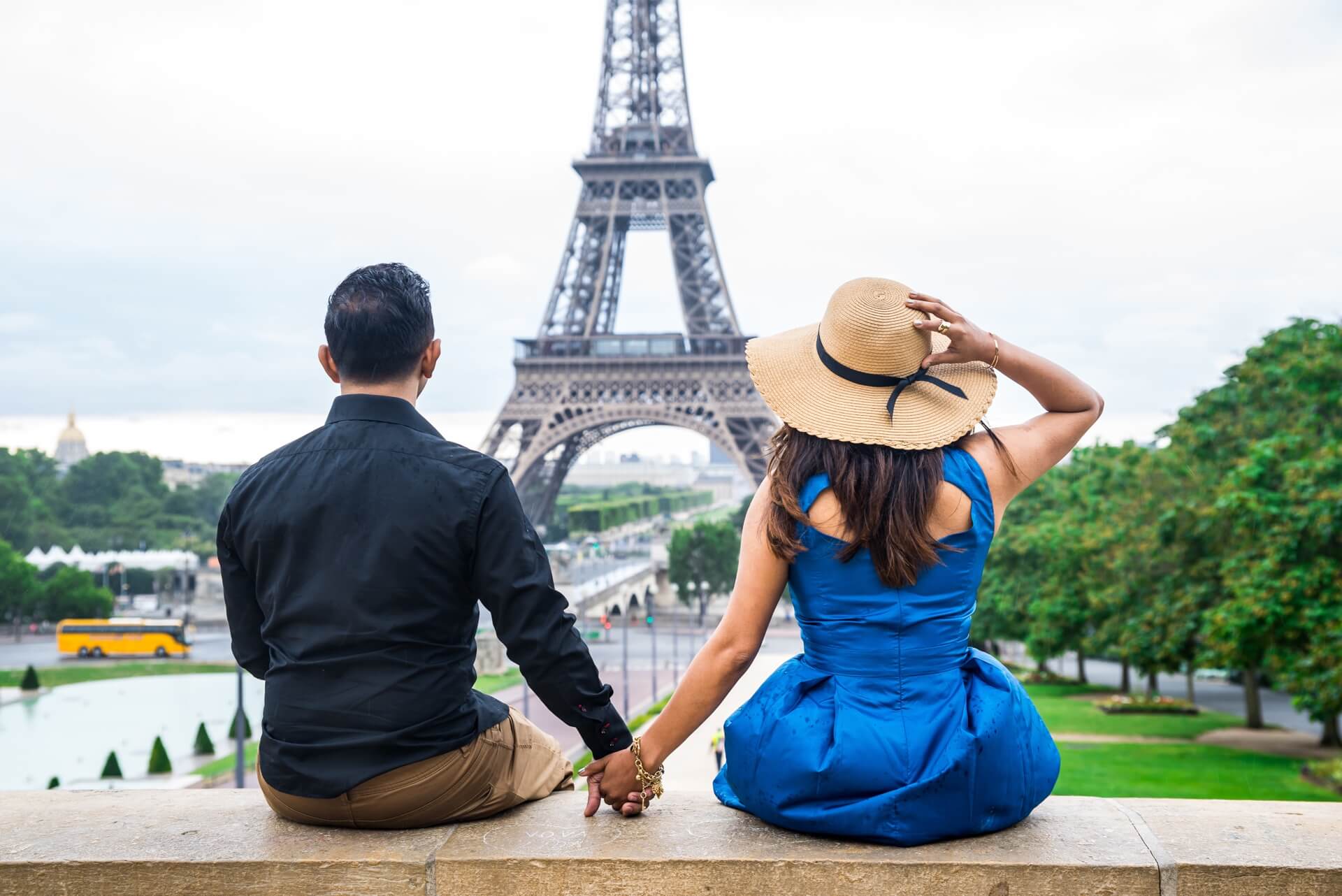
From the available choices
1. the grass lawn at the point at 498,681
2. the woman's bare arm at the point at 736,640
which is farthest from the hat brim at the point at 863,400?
the grass lawn at the point at 498,681

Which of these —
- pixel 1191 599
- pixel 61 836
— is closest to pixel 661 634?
pixel 1191 599

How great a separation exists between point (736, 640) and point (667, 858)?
600 millimetres

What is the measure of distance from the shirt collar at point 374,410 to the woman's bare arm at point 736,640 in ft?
3.19

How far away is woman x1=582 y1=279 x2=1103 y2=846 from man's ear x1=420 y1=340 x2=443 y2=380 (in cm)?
92

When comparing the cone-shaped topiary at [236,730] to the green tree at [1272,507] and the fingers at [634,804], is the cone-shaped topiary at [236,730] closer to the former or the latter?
the green tree at [1272,507]

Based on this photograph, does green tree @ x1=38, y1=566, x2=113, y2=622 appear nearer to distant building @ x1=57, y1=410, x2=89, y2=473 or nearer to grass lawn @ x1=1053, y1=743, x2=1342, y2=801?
grass lawn @ x1=1053, y1=743, x2=1342, y2=801

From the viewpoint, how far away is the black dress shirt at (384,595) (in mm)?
3068

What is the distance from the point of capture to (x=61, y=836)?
329 centimetres

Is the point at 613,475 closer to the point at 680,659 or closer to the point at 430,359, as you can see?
the point at 680,659

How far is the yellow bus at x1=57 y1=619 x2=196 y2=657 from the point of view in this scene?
39.7m

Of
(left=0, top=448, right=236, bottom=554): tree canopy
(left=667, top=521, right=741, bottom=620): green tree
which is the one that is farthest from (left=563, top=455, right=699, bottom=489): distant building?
(left=667, top=521, right=741, bottom=620): green tree

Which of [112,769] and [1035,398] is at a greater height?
[1035,398]

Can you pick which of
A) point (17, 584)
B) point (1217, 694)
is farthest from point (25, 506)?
point (1217, 694)

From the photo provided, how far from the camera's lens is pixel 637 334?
4319 centimetres
